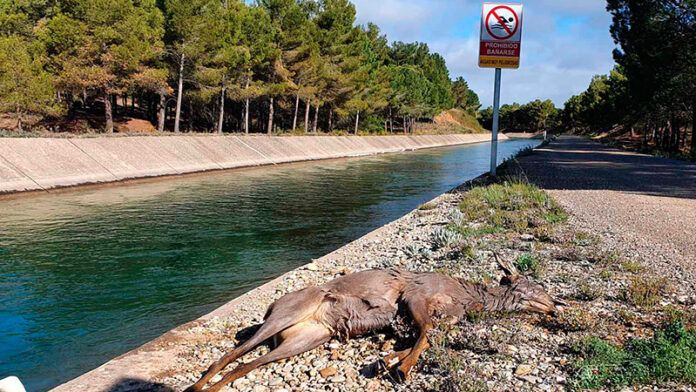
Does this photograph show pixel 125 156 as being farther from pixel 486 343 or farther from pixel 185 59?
pixel 486 343

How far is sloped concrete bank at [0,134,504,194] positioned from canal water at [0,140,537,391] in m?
1.79

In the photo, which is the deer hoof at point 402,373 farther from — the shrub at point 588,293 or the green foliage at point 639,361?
the shrub at point 588,293

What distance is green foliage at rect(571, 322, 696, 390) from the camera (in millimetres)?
4516

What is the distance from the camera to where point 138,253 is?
1202 centimetres

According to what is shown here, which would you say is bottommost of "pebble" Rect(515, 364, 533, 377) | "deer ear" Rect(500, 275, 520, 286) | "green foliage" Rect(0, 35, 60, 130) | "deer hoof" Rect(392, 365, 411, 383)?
"deer hoof" Rect(392, 365, 411, 383)

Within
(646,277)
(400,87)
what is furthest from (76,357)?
(400,87)

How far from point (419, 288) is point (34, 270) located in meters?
8.48

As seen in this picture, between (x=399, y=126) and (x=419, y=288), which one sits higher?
(x=399, y=126)

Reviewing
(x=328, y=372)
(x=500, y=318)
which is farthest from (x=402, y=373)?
(x=500, y=318)

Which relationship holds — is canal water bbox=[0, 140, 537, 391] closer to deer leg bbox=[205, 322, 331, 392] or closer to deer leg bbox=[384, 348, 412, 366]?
deer leg bbox=[205, 322, 331, 392]

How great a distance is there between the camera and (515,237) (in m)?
11.2

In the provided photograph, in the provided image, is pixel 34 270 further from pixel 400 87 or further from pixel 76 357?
pixel 400 87

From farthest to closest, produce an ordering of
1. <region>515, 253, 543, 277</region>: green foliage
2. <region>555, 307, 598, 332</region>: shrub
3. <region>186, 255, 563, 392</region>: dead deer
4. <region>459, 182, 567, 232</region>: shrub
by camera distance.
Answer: <region>459, 182, 567, 232</region>: shrub
<region>515, 253, 543, 277</region>: green foliage
<region>555, 307, 598, 332</region>: shrub
<region>186, 255, 563, 392</region>: dead deer

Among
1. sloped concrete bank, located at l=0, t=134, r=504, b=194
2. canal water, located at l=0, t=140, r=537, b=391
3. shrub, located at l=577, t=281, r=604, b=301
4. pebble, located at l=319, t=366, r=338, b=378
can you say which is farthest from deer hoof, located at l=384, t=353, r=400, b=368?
sloped concrete bank, located at l=0, t=134, r=504, b=194
